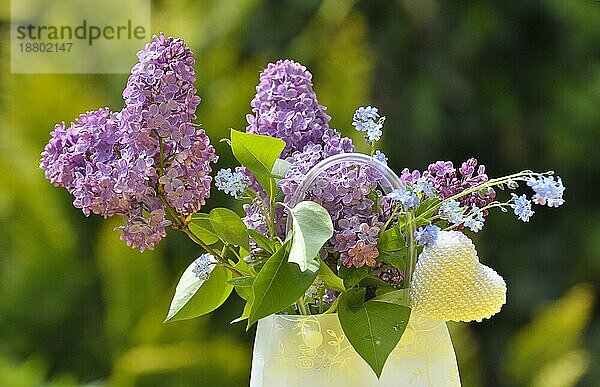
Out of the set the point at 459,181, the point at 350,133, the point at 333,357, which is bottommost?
the point at 333,357

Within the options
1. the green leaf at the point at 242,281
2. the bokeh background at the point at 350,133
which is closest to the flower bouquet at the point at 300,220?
the green leaf at the point at 242,281

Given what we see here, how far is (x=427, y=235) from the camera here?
1.83ft

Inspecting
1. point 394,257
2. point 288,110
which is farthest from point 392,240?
point 288,110

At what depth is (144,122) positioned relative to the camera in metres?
0.53

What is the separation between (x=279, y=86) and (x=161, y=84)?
0.10 m

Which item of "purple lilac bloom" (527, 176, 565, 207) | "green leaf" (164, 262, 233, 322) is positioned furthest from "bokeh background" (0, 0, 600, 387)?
"purple lilac bloom" (527, 176, 565, 207)

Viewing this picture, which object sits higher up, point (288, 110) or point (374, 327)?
point (288, 110)

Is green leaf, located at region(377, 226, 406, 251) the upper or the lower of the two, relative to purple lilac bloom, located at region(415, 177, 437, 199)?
lower

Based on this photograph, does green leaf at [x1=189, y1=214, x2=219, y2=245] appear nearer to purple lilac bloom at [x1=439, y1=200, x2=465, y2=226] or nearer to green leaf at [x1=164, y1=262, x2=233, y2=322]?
green leaf at [x1=164, y1=262, x2=233, y2=322]

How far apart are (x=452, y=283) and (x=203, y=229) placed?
0.55ft

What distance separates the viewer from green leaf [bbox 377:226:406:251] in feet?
1.86

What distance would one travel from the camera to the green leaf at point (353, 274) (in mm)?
558

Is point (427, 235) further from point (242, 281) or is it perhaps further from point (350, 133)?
point (350, 133)

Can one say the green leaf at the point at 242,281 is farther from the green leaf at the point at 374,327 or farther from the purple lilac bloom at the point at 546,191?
the purple lilac bloom at the point at 546,191
